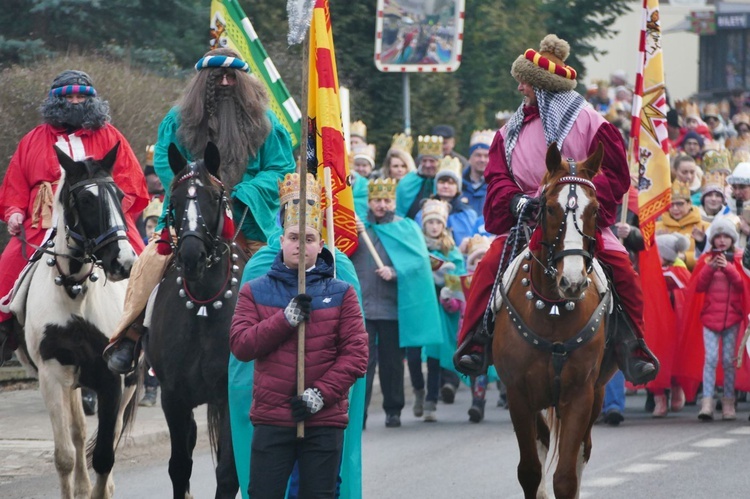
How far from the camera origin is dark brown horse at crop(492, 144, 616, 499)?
334 inches

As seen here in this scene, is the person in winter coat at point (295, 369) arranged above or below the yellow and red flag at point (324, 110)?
below

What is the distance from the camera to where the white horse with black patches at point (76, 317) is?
9.85 meters

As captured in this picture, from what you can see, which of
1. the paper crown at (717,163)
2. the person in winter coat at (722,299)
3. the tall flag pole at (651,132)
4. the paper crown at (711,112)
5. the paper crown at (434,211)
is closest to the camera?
the tall flag pole at (651,132)

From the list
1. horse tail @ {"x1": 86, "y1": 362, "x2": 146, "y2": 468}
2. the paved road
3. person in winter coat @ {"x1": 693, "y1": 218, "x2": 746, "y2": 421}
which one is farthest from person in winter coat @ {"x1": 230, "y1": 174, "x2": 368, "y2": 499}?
person in winter coat @ {"x1": 693, "y1": 218, "x2": 746, "y2": 421}

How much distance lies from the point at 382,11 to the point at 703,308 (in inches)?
246

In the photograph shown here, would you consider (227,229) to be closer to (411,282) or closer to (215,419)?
(215,419)

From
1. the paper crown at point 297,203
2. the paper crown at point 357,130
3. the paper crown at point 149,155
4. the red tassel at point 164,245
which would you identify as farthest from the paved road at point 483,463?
the paper crown at point 357,130

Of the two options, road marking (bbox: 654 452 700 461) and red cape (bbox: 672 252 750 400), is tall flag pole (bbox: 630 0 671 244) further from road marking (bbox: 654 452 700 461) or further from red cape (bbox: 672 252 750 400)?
road marking (bbox: 654 452 700 461)

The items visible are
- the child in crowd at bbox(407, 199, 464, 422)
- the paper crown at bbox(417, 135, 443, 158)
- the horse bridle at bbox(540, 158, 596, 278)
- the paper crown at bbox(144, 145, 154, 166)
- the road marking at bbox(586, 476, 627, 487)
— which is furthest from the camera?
the paper crown at bbox(417, 135, 443, 158)

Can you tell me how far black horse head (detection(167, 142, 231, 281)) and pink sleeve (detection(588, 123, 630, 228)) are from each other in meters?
2.11

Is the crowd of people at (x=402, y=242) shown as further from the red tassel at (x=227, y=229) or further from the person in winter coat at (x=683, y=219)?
the red tassel at (x=227, y=229)

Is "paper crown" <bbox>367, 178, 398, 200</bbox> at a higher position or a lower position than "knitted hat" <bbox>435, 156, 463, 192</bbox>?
lower

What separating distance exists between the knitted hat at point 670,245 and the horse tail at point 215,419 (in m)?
7.70

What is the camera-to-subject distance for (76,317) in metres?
10.2
